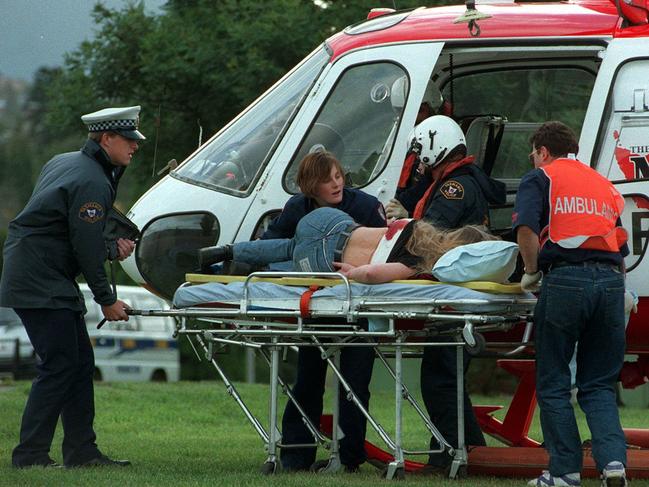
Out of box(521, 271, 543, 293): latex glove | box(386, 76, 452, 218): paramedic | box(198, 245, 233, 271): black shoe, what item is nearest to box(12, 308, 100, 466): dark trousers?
box(198, 245, 233, 271): black shoe

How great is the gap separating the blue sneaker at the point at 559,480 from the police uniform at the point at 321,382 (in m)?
1.15

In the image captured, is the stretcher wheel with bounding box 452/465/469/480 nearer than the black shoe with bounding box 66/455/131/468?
Yes

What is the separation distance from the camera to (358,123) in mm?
8164

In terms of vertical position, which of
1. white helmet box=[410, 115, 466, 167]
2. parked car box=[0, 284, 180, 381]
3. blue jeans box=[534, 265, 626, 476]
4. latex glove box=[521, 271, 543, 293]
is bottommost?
parked car box=[0, 284, 180, 381]

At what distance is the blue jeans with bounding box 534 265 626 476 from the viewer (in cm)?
646

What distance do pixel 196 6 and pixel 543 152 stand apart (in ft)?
33.5

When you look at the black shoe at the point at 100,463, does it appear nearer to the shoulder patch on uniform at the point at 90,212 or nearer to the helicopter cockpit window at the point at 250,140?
the shoulder patch on uniform at the point at 90,212

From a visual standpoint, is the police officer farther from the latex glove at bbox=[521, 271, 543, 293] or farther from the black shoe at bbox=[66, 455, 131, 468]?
the latex glove at bbox=[521, 271, 543, 293]

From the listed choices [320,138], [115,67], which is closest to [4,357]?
[115,67]

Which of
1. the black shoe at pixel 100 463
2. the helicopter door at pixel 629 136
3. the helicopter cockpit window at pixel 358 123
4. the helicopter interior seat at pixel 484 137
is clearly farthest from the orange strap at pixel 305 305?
the helicopter interior seat at pixel 484 137

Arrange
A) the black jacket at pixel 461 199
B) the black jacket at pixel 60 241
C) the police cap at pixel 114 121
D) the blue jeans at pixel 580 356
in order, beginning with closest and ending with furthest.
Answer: the blue jeans at pixel 580 356
the black jacket at pixel 461 199
the black jacket at pixel 60 241
the police cap at pixel 114 121

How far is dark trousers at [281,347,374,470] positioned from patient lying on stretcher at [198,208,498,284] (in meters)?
0.60

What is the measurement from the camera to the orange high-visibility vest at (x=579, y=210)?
6492 mm

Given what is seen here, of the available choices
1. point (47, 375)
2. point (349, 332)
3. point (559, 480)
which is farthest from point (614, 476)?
point (47, 375)
